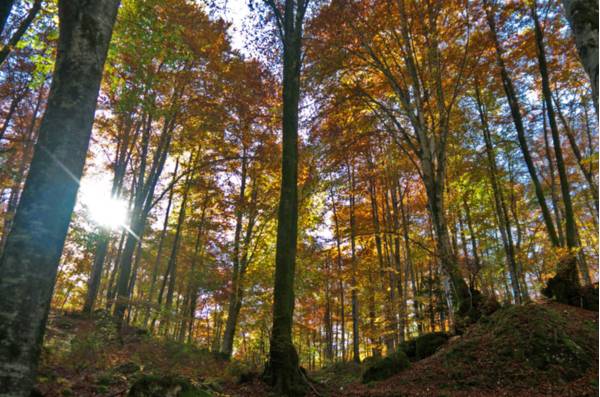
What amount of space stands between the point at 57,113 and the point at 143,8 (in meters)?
4.95

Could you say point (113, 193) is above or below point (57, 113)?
above

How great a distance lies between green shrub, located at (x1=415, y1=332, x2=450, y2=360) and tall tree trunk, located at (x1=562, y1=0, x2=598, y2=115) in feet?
25.6

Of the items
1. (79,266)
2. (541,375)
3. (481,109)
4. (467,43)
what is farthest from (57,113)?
(79,266)

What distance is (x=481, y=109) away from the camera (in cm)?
1415

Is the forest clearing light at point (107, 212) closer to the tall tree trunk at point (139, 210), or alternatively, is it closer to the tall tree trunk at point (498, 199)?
the tall tree trunk at point (139, 210)

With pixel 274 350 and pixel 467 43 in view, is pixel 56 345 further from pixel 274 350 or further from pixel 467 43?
pixel 467 43

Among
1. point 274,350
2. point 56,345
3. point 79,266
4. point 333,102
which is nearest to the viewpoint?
point 274,350

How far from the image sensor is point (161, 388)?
453 cm

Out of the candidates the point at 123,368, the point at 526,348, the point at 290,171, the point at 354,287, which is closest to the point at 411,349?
the point at 526,348

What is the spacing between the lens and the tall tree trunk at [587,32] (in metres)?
2.56

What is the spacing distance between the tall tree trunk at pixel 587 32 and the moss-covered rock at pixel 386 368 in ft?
23.3

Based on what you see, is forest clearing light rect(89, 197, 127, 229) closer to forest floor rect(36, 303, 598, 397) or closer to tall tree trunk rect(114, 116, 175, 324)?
tall tree trunk rect(114, 116, 175, 324)

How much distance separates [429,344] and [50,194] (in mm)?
9353

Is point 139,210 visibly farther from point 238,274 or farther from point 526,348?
point 526,348
